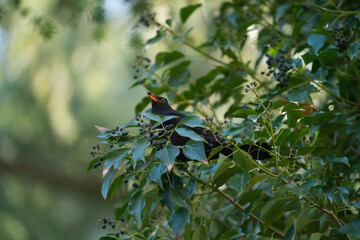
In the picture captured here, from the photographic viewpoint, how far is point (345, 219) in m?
1.55

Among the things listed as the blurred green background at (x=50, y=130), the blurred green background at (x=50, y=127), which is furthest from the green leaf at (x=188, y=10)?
the blurred green background at (x=50, y=130)

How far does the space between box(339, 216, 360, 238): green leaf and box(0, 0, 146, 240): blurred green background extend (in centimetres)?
299

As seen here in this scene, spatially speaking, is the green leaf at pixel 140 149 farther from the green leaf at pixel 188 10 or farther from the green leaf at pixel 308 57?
the green leaf at pixel 188 10

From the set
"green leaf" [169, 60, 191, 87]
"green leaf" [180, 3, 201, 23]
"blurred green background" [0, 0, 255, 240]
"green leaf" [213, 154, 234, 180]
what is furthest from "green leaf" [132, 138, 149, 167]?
"blurred green background" [0, 0, 255, 240]

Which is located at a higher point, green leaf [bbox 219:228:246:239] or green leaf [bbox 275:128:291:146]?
green leaf [bbox 275:128:291:146]

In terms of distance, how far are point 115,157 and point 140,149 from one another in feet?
0.36

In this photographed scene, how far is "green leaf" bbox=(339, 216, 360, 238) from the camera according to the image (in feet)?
4.53

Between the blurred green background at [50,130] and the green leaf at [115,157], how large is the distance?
2787 millimetres

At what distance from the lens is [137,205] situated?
1.38 metres

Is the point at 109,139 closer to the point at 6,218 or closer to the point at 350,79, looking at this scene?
the point at 350,79

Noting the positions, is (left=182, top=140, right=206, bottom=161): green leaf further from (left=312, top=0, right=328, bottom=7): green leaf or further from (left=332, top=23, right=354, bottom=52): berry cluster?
(left=312, top=0, right=328, bottom=7): green leaf

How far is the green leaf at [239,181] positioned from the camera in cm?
134

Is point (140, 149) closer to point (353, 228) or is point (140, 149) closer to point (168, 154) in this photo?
point (168, 154)

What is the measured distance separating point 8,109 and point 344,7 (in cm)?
346
